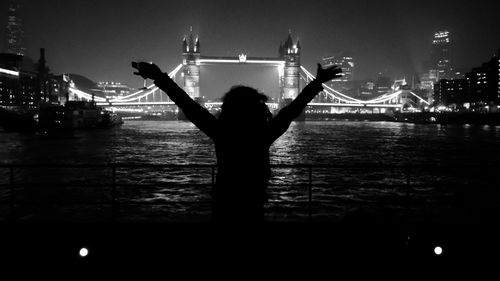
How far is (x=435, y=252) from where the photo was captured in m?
5.21

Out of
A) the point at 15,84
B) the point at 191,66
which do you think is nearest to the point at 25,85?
the point at 15,84

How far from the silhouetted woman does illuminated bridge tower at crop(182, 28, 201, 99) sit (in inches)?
6117

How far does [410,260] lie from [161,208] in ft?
32.9

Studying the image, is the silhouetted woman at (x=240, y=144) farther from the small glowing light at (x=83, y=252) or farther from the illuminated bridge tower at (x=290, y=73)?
the illuminated bridge tower at (x=290, y=73)

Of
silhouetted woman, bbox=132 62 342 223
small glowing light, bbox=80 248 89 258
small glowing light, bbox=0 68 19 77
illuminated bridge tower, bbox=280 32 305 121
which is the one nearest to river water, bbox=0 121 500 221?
small glowing light, bbox=80 248 89 258

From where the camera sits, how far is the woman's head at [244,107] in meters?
3.00

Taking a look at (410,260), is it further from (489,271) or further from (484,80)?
(484,80)

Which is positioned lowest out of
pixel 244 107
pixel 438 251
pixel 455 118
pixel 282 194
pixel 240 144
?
pixel 282 194

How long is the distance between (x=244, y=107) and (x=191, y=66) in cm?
16587

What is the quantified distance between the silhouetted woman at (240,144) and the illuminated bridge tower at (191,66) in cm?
15538

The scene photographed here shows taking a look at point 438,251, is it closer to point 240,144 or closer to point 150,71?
point 240,144

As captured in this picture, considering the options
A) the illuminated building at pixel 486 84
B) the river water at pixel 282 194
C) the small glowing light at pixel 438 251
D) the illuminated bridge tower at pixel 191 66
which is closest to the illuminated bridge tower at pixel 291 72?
the illuminated bridge tower at pixel 191 66

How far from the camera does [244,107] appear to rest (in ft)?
9.90

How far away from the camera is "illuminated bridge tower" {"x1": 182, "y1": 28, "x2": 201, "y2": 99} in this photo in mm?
160375
